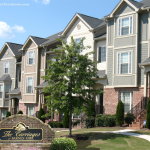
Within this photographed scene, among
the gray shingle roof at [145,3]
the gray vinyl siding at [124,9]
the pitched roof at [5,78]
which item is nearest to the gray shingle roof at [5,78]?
the pitched roof at [5,78]

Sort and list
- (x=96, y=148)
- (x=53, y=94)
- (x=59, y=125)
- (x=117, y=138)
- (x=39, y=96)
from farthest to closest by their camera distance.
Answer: (x=39, y=96) → (x=59, y=125) → (x=53, y=94) → (x=117, y=138) → (x=96, y=148)

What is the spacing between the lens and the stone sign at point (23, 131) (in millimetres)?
16719

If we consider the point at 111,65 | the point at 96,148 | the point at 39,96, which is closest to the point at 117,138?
the point at 96,148

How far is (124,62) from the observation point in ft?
96.1

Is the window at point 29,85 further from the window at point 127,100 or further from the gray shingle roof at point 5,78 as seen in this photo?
the window at point 127,100

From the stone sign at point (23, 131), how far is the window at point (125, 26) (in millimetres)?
15293

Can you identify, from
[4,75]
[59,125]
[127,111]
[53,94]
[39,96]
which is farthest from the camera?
[4,75]

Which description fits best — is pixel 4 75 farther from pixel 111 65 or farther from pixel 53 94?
pixel 53 94

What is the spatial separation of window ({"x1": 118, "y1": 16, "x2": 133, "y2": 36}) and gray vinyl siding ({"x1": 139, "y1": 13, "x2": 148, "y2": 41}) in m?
0.98

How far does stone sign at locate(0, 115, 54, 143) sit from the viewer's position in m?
16.7

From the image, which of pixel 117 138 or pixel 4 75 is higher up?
pixel 4 75

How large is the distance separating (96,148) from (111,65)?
43.9ft

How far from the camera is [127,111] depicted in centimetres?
2862

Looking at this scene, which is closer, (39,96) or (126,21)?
(126,21)
